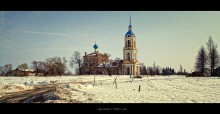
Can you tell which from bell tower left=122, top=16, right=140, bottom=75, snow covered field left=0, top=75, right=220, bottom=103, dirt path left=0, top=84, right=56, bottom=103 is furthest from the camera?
bell tower left=122, top=16, right=140, bottom=75

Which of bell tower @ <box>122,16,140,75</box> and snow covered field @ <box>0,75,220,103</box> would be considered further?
bell tower @ <box>122,16,140,75</box>

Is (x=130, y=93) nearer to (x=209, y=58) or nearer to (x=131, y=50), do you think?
(x=209, y=58)

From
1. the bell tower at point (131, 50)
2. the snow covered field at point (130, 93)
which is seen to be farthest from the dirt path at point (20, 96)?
the bell tower at point (131, 50)

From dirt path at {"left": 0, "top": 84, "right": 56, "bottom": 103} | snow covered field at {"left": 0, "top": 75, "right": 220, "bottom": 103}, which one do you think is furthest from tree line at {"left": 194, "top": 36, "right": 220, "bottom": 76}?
dirt path at {"left": 0, "top": 84, "right": 56, "bottom": 103}

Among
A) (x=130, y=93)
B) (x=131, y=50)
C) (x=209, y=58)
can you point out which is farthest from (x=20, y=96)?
(x=131, y=50)

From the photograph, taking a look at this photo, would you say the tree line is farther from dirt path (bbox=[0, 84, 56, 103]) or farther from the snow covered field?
dirt path (bbox=[0, 84, 56, 103])

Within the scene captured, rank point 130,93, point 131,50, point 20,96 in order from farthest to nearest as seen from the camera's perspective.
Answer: point 131,50
point 20,96
point 130,93

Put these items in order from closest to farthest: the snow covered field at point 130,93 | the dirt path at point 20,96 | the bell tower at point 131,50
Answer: the snow covered field at point 130,93 < the dirt path at point 20,96 < the bell tower at point 131,50

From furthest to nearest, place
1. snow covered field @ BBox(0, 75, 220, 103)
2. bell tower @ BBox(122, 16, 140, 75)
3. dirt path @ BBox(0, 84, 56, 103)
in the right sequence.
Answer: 1. bell tower @ BBox(122, 16, 140, 75)
2. dirt path @ BBox(0, 84, 56, 103)
3. snow covered field @ BBox(0, 75, 220, 103)

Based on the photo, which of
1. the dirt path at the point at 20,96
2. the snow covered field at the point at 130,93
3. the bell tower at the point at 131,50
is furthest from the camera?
the bell tower at the point at 131,50

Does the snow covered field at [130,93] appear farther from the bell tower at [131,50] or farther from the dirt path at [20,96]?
the bell tower at [131,50]
